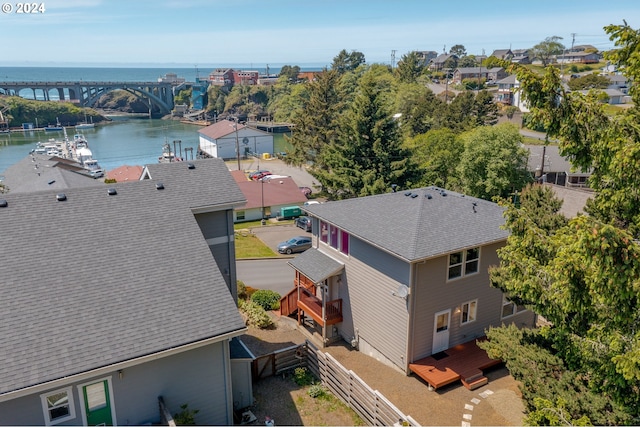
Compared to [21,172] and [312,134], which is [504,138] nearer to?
[312,134]

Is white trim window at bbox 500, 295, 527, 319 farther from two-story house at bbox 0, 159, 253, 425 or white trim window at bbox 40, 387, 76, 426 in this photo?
white trim window at bbox 40, 387, 76, 426

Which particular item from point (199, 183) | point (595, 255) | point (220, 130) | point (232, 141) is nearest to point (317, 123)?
point (232, 141)

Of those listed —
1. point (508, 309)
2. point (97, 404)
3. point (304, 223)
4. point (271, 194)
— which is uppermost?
point (97, 404)

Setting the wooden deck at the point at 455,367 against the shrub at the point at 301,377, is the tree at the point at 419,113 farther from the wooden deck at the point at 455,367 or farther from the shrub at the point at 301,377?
the shrub at the point at 301,377

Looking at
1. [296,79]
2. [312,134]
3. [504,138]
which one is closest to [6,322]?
[504,138]

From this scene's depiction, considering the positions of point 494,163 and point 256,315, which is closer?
Result: point 256,315

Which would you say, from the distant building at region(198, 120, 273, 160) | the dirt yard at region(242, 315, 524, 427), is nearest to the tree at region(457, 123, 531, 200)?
the dirt yard at region(242, 315, 524, 427)

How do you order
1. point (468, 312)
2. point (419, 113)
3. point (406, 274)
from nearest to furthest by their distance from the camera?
point (406, 274) → point (468, 312) → point (419, 113)

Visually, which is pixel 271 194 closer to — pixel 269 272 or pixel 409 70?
pixel 269 272
